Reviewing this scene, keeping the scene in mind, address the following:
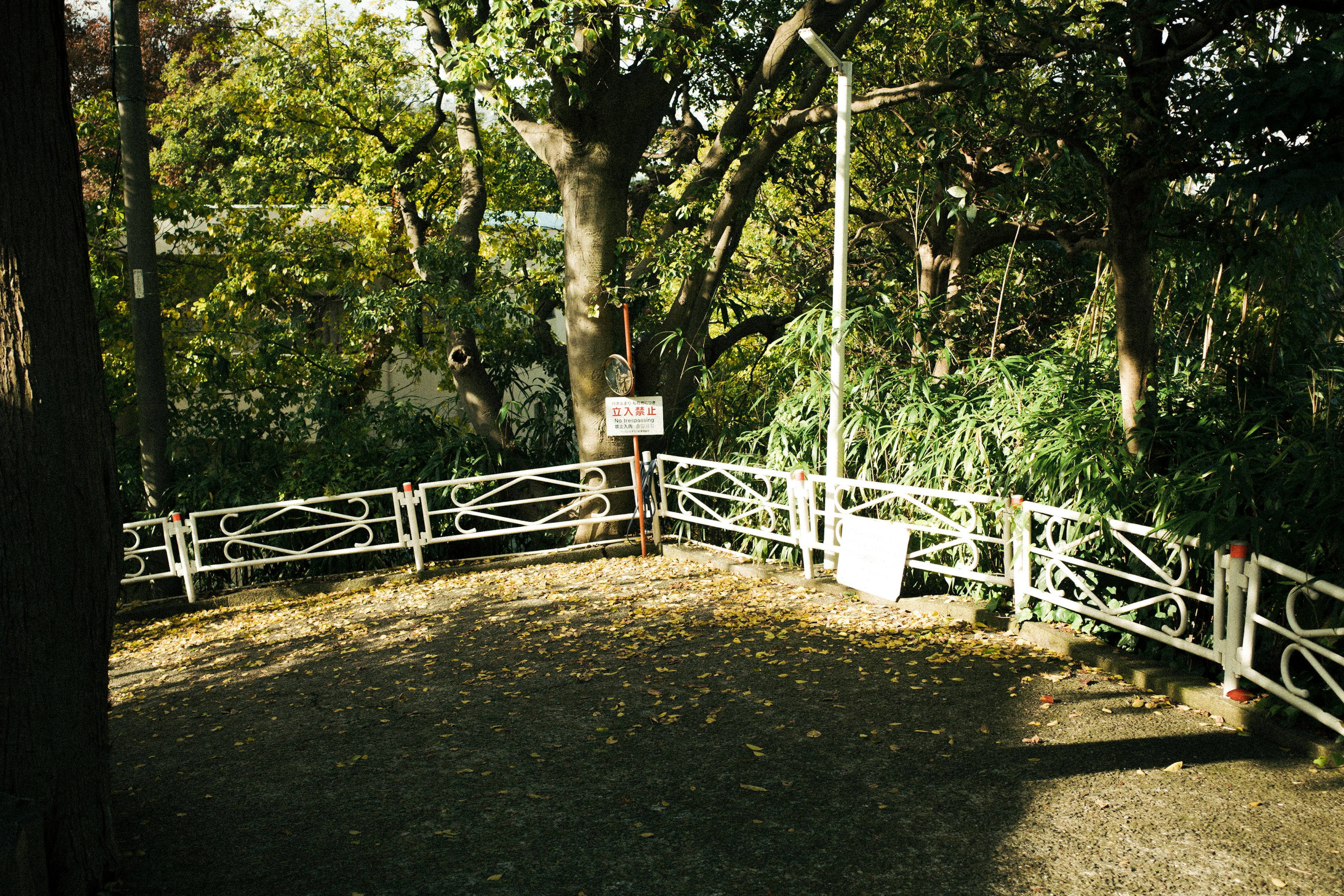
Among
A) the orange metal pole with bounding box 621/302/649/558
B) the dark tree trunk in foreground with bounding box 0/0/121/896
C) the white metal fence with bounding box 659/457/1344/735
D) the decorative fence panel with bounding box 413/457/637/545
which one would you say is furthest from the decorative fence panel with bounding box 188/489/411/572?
the dark tree trunk in foreground with bounding box 0/0/121/896

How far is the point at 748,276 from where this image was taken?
44.8 ft

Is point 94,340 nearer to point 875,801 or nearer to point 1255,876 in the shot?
point 875,801

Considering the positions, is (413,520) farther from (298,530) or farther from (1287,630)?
(1287,630)

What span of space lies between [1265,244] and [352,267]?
10281 millimetres

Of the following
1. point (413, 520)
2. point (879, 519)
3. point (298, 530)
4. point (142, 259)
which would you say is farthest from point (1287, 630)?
point (142, 259)

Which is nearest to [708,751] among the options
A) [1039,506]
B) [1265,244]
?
[1039,506]

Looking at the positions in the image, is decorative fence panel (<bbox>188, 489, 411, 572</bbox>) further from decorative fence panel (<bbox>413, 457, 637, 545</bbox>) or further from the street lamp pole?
the street lamp pole

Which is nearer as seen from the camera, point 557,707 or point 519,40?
point 557,707

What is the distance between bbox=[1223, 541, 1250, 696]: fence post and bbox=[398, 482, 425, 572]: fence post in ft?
23.9

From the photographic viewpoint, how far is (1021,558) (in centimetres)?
695

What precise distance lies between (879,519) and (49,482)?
6.12 metres

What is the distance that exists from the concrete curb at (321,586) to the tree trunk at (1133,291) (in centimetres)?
541

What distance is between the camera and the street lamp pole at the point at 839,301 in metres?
8.57

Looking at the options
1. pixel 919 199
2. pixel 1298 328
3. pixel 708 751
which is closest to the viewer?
pixel 708 751
